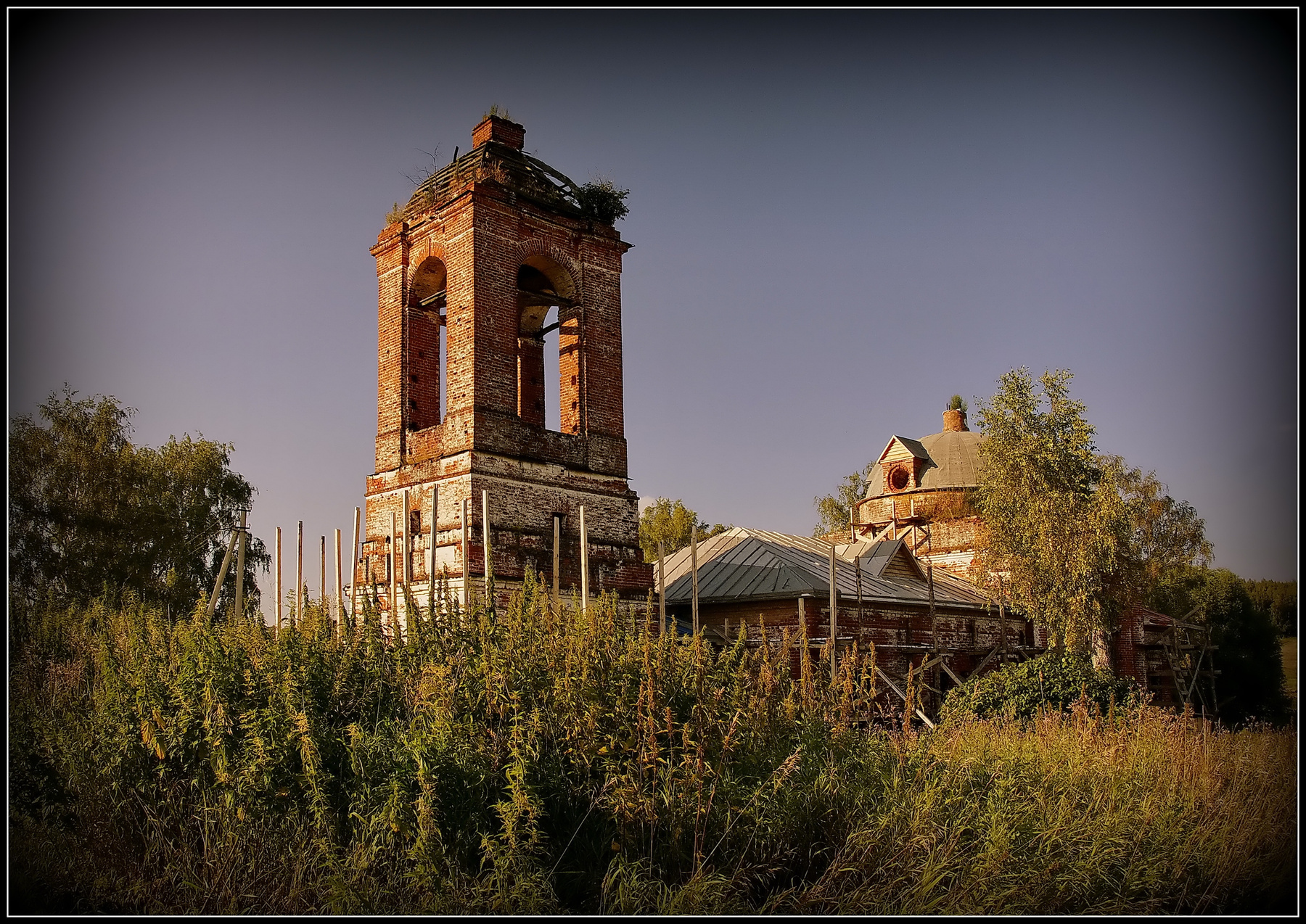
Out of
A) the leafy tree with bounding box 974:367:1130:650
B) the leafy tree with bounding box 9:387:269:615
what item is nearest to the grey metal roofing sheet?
the leafy tree with bounding box 974:367:1130:650

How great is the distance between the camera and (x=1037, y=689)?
1755 cm

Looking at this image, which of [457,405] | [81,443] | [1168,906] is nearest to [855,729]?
[1168,906]

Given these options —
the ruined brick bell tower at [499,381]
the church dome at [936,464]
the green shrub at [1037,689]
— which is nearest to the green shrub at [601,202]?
the ruined brick bell tower at [499,381]

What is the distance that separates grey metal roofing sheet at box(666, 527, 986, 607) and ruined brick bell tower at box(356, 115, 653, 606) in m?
3.43

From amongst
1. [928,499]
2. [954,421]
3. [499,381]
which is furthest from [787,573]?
[954,421]

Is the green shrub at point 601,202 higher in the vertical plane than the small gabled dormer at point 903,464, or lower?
higher

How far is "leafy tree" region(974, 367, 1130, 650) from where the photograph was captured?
69.3ft

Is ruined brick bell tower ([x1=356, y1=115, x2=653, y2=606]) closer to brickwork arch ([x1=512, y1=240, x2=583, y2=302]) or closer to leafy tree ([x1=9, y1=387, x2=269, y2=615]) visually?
brickwork arch ([x1=512, y1=240, x2=583, y2=302])

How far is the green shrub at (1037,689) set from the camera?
669 inches

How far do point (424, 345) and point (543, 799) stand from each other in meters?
12.3

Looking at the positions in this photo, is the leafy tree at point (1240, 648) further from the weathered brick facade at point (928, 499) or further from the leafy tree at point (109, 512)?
the leafy tree at point (109, 512)

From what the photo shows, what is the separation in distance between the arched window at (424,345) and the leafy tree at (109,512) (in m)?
7.46

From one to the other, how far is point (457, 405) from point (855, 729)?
9443 mm

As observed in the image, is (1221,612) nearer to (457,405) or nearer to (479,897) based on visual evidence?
(457,405)
